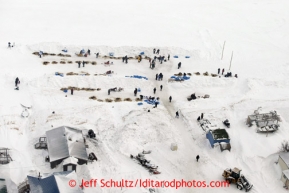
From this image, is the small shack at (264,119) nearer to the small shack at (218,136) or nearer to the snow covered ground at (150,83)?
the snow covered ground at (150,83)

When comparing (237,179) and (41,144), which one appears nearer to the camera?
(237,179)

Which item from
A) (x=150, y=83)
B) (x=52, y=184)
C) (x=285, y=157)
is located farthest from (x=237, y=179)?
(x=150, y=83)

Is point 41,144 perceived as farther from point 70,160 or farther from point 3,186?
point 3,186

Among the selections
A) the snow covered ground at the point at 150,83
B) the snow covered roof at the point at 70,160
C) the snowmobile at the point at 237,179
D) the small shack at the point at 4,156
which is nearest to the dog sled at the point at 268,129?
the snow covered ground at the point at 150,83

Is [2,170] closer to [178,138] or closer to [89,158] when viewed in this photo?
[89,158]

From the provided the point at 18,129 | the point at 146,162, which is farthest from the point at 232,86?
the point at 18,129

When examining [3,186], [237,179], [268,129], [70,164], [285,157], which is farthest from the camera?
[268,129]
